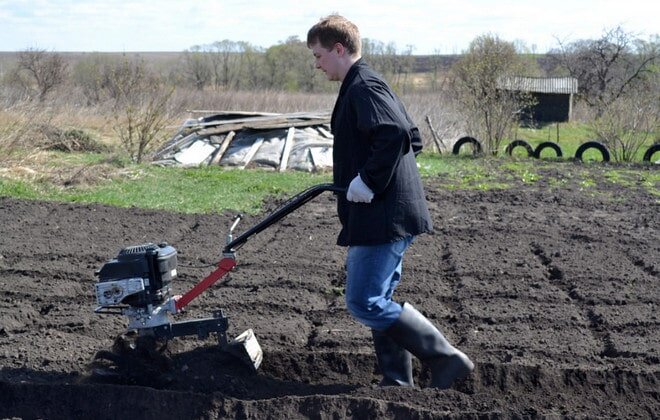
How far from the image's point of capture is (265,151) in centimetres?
1761

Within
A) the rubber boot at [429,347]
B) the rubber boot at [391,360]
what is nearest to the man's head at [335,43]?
the rubber boot at [429,347]

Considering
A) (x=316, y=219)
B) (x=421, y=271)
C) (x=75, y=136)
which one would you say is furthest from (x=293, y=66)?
(x=421, y=271)

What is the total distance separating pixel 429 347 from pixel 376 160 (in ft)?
3.99

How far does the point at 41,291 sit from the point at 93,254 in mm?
1369

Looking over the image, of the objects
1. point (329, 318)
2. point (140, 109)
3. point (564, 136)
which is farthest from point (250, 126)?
point (564, 136)

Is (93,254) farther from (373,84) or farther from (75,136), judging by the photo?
(75,136)

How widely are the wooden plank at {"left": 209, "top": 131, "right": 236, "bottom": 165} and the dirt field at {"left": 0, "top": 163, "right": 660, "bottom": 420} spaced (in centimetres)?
585

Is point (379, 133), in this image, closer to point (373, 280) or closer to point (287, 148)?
point (373, 280)

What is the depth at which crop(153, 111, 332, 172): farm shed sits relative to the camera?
1717 centimetres

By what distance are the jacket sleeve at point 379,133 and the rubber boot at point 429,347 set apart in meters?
0.86

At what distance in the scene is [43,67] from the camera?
30.0 m

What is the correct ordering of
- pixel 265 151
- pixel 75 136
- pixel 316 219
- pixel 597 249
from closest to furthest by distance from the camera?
pixel 597 249
pixel 316 219
pixel 265 151
pixel 75 136

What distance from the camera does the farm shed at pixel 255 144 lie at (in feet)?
56.3

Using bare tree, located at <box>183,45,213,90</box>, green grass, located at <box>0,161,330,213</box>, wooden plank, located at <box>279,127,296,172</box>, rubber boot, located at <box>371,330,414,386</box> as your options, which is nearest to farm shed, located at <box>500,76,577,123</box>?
bare tree, located at <box>183,45,213,90</box>
